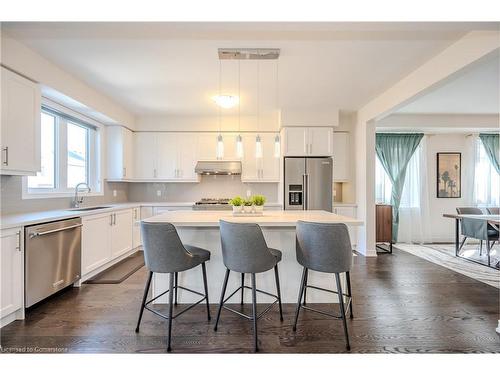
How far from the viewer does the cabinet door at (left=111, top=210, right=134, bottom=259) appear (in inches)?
153

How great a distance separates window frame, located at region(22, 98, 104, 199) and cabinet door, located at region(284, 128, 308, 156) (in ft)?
10.7

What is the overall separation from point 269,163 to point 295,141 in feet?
2.30

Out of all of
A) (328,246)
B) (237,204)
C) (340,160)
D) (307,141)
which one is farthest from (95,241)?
(340,160)

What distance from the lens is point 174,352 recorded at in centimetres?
190

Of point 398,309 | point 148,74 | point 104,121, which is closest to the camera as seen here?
point 398,309

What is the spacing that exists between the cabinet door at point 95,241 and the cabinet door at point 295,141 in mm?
3069

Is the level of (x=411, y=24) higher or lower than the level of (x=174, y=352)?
higher

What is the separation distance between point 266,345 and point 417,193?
17.3ft

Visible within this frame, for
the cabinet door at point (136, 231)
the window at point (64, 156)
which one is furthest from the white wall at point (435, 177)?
the window at point (64, 156)

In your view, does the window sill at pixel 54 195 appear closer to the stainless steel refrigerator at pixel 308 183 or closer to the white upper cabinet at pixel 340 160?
the stainless steel refrigerator at pixel 308 183

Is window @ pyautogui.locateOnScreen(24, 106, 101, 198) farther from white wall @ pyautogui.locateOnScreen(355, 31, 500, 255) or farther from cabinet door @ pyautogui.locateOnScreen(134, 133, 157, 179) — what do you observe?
white wall @ pyautogui.locateOnScreen(355, 31, 500, 255)

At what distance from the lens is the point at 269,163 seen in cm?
516

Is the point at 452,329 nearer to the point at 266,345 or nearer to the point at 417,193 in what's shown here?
the point at 266,345

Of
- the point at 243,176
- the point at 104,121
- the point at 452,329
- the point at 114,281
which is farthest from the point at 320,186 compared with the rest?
the point at 104,121
